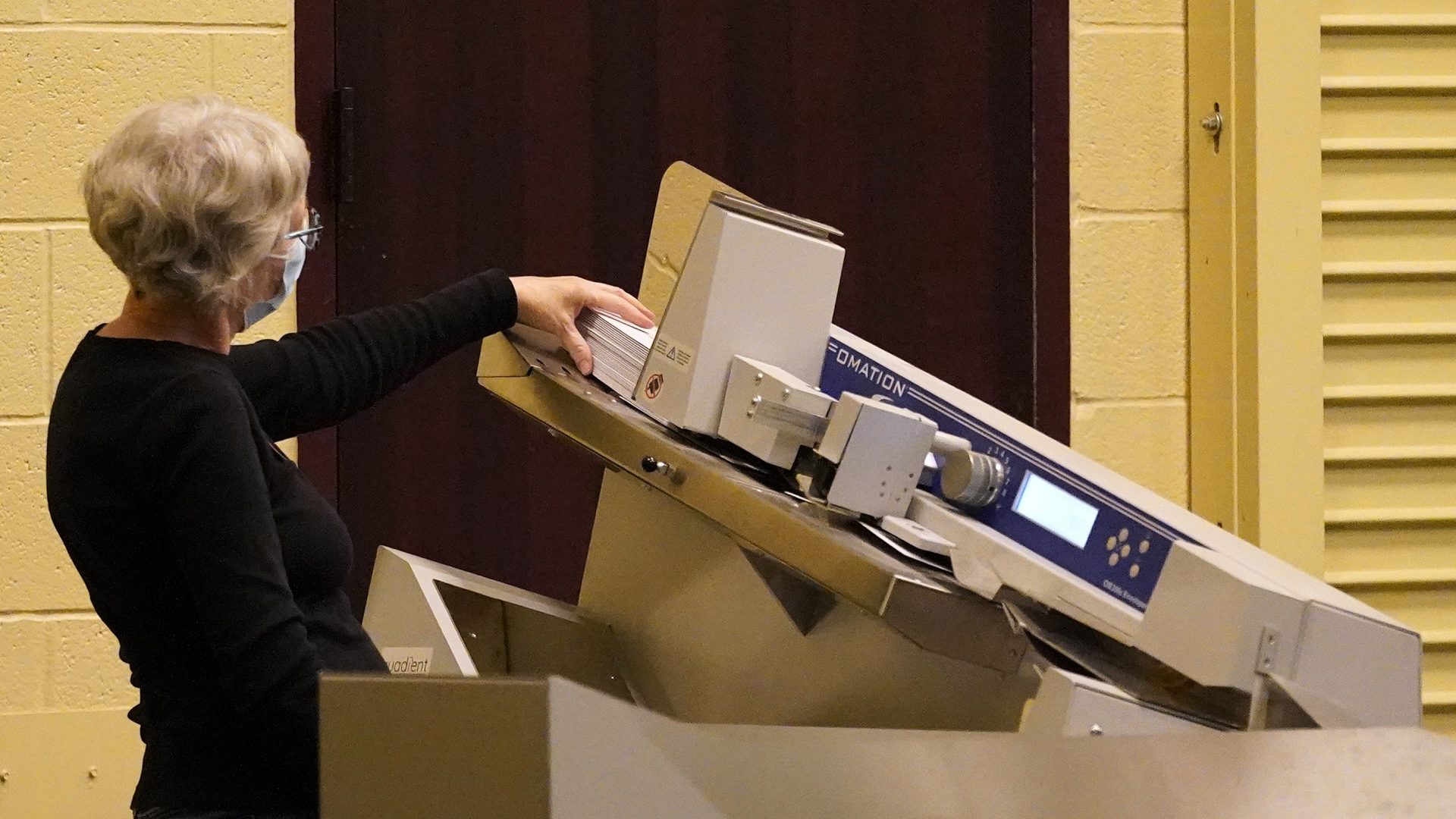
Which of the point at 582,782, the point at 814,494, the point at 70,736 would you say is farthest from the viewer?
the point at 70,736

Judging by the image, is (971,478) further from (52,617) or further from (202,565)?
(52,617)

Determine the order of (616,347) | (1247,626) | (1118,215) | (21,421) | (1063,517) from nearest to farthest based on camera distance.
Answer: (1247,626), (1063,517), (616,347), (21,421), (1118,215)

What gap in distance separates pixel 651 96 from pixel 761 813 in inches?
65.2

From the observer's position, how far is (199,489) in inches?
37.0

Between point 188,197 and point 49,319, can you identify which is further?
point 49,319

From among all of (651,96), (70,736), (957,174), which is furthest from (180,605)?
(957,174)

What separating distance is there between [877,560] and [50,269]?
1.45 meters

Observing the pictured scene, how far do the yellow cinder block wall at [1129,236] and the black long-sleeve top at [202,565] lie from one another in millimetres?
1426

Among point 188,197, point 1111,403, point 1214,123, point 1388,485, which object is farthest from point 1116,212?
point 188,197

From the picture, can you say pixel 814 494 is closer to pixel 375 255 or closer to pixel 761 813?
pixel 761 813

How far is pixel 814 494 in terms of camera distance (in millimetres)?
1156

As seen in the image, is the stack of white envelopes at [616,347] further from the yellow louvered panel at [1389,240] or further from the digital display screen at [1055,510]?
the yellow louvered panel at [1389,240]

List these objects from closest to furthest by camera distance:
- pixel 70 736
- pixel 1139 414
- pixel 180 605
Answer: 1. pixel 180 605
2. pixel 70 736
3. pixel 1139 414

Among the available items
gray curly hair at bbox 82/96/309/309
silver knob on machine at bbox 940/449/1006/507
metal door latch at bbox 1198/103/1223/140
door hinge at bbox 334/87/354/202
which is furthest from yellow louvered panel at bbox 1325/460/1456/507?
gray curly hair at bbox 82/96/309/309
